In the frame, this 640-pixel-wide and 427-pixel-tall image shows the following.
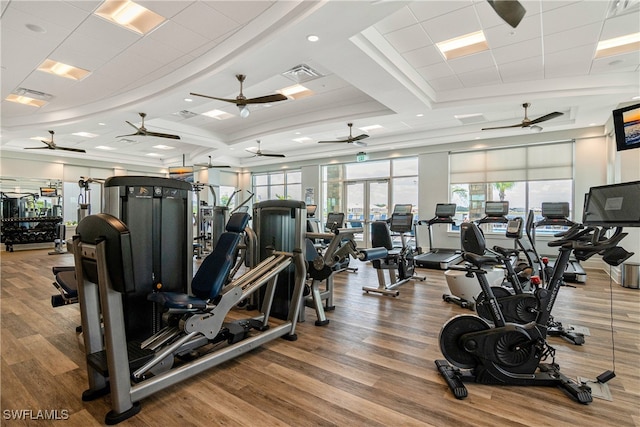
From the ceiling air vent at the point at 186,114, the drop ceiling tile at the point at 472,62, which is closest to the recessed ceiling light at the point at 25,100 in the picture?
the ceiling air vent at the point at 186,114

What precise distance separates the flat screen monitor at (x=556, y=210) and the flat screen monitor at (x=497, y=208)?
28.7 inches

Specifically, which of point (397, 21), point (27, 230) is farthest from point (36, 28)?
point (27, 230)

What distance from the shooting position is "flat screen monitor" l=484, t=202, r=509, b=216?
24.5 feet

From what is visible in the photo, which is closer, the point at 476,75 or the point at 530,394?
the point at 530,394

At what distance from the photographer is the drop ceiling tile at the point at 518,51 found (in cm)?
445

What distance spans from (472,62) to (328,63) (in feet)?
7.56

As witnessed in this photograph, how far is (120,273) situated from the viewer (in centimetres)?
176

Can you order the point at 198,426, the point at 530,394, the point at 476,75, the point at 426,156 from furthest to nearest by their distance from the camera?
the point at 426,156 → the point at 476,75 → the point at 530,394 → the point at 198,426

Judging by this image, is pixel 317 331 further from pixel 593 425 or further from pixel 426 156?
pixel 426 156

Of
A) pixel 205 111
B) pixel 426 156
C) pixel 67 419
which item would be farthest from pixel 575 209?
pixel 67 419

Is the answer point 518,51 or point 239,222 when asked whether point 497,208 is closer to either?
point 518,51

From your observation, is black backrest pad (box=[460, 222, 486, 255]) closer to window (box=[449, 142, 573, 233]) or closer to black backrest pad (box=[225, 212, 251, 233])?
black backrest pad (box=[225, 212, 251, 233])

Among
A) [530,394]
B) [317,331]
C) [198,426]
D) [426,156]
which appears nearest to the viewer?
[198,426]

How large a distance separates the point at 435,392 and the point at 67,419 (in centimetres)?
237
